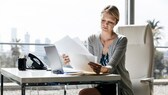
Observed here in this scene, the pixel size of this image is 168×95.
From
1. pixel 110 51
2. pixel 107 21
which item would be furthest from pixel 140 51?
pixel 107 21

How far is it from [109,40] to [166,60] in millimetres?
2404

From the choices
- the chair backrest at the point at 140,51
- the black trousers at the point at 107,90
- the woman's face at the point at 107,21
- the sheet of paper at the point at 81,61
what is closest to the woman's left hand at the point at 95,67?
the sheet of paper at the point at 81,61

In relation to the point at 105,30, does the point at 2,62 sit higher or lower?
lower

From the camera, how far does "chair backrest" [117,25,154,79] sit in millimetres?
2941

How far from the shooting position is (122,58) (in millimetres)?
2604

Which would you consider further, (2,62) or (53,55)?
(2,62)

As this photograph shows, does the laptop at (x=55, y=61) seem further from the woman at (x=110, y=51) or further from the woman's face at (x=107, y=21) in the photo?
the woman's face at (x=107, y=21)

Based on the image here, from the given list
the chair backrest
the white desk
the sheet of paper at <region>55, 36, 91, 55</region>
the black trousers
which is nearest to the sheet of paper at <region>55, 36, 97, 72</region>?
the sheet of paper at <region>55, 36, 91, 55</region>

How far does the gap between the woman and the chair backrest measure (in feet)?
1.19

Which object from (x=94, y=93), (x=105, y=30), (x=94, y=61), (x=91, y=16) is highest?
(x=91, y=16)

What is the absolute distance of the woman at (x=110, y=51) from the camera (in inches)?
99.0

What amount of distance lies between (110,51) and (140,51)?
49 cm

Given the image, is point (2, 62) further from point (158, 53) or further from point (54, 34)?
point (158, 53)

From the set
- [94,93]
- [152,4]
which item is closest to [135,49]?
[94,93]
